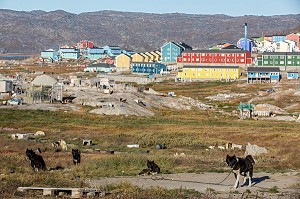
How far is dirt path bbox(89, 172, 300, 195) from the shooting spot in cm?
1650

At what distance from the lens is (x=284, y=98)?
69.6m

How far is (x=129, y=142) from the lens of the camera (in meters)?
32.4

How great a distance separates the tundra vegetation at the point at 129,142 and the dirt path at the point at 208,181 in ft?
2.76

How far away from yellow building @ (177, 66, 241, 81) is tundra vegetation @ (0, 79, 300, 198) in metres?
39.9

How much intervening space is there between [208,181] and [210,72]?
81624 millimetres

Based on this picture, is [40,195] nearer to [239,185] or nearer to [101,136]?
[239,185]

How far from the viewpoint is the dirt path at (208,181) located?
54.1 ft

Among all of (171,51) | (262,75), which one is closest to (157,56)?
(171,51)

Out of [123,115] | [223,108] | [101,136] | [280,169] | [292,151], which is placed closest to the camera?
[280,169]

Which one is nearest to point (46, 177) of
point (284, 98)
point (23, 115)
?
point (23, 115)

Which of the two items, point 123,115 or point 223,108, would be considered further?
point 223,108

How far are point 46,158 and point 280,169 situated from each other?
9.03m

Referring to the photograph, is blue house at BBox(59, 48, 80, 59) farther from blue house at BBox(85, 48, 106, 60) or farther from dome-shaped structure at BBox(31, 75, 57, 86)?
dome-shaped structure at BBox(31, 75, 57, 86)

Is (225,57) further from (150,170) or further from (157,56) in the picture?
(150,170)
